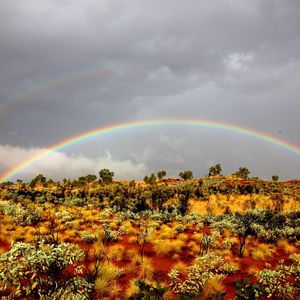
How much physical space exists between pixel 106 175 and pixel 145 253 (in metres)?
50.7

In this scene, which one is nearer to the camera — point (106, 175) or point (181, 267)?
point (181, 267)

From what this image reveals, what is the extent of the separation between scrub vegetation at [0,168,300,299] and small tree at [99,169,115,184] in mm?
27802

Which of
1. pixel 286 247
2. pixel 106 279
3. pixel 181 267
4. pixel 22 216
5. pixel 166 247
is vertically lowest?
pixel 286 247

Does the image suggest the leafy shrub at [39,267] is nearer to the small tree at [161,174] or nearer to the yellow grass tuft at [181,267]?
the yellow grass tuft at [181,267]

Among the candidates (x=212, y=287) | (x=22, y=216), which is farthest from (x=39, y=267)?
(x=22, y=216)

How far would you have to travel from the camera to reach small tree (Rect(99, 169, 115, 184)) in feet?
209

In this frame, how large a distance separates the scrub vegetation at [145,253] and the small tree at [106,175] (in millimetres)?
27802

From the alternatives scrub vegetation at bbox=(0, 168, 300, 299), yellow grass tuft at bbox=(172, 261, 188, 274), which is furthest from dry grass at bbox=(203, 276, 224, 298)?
yellow grass tuft at bbox=(172, 261, 188, 274)

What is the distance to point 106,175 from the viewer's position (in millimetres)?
67375

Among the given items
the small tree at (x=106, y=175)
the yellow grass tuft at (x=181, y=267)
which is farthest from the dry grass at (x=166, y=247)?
the small tree at (x=106, y=175)

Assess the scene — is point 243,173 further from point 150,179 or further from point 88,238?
point 88,238

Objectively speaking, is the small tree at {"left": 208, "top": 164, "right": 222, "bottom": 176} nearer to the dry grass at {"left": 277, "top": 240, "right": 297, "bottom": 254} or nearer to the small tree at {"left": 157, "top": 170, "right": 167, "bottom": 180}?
the small tree at {"left": 157, "top": 170, "right": 167, "bottom": 180}

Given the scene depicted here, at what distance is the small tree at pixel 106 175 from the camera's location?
63797 millimetres

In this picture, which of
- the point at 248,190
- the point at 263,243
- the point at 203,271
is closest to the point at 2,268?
the point at 203,271
